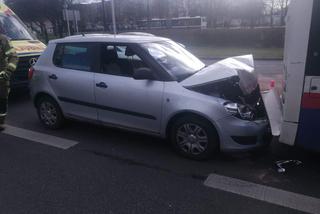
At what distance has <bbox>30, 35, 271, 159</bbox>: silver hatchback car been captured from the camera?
4176 millimetres

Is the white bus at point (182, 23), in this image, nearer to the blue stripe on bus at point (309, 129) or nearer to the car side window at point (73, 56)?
the car side window at point (73, 56)

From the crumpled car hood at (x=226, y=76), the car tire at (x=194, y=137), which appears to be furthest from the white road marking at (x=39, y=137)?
the crumpled car hood at (x=226, y=76)

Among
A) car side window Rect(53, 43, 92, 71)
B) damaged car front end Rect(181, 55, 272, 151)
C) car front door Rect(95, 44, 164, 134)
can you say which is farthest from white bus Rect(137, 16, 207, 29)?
damaged car front end Rect(181, 55, 272, 151)

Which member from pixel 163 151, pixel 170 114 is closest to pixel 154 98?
pixel 170 114

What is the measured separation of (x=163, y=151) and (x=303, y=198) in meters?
1.99

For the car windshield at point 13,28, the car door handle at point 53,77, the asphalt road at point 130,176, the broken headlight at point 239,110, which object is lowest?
the asphalt road at point 130,176

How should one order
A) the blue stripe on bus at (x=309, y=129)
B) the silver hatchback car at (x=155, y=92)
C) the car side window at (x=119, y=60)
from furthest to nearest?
the car side window at (x=119, y=60)
the silver hatchback car at (x=155, y=92)
the blue stripe on bus at (x=309, y=129)

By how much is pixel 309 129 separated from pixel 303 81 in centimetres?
56

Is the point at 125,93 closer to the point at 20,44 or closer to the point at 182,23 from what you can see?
the point at 20,44

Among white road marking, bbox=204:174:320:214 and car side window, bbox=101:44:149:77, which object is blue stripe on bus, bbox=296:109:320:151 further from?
car side window, bbox=101:44:149:77

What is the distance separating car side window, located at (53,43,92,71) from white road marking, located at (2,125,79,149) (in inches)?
46.4

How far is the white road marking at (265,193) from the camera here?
11.0 ft

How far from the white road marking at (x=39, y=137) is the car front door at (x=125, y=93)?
0.67m

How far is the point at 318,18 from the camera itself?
3.50 metres
